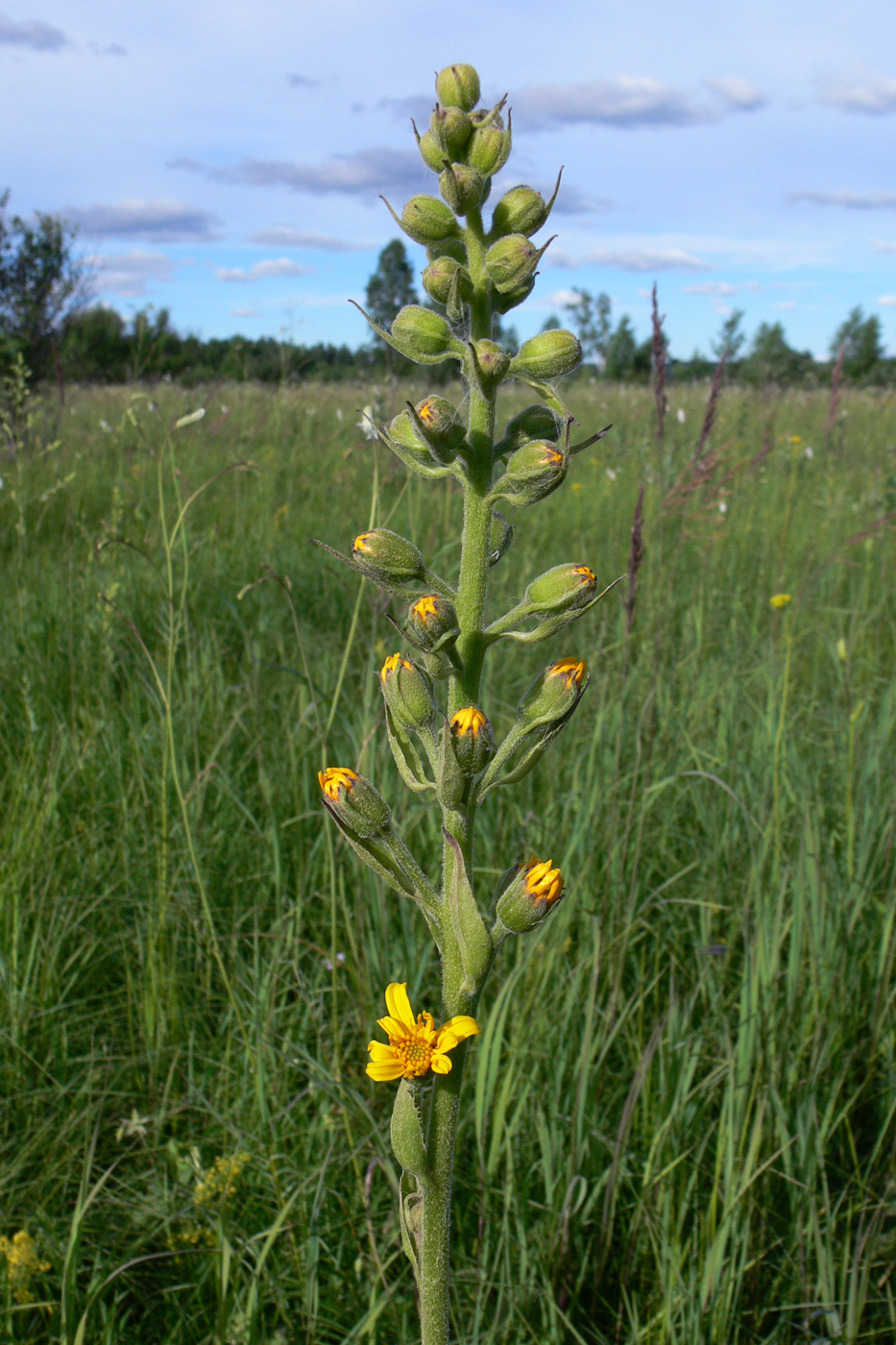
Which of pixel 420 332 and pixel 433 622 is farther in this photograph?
pixel 420 332

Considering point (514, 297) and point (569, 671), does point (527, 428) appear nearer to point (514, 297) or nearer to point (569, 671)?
point (514, 297)

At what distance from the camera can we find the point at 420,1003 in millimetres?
2070

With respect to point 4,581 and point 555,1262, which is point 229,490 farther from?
point 555,1262

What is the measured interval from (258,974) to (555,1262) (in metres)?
0.88

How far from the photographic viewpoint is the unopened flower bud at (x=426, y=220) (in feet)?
4.15

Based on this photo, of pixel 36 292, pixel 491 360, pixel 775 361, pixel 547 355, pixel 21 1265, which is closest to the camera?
pixel 491 360

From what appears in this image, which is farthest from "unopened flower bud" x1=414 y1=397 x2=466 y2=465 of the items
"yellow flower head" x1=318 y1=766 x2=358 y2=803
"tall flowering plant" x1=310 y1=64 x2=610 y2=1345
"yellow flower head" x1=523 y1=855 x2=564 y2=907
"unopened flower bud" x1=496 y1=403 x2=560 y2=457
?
"yellow flower head" x1=523 y1=855 x2=564 y2=907

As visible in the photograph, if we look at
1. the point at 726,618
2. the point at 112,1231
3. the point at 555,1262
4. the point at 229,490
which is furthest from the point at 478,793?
the point at 229,490

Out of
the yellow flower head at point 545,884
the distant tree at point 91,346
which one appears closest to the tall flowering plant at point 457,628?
the yellow flower head at point 545,884

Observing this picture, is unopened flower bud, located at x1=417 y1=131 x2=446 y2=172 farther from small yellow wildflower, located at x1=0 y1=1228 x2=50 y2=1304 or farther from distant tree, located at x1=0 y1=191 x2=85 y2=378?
distant tree, located at x1=0 y1=191 x2=85 y2=378

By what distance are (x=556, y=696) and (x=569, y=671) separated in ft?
0.13

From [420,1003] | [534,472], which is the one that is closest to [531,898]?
[534,472]

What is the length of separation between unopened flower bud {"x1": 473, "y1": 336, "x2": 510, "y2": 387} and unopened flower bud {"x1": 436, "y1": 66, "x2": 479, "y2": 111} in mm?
417

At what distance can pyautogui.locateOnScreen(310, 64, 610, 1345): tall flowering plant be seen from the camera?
3.69ft
